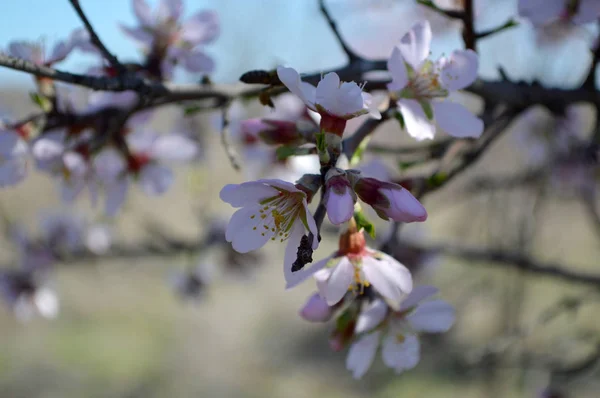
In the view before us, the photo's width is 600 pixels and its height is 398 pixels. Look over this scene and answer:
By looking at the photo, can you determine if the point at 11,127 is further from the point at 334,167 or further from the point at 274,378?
the point at 274,378

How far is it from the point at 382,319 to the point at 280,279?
693 cm

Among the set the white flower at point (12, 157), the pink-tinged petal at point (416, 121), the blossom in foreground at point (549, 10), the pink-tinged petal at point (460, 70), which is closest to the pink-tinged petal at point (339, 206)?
the pink-tinged petal at point (416, 121)

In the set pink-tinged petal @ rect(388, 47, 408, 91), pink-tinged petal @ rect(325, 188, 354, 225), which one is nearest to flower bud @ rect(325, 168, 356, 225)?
pink-tinged petal @ rect(325, 188, 354, 225)

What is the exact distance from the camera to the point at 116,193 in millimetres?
1134

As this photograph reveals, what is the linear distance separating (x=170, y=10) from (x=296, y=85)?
716mm

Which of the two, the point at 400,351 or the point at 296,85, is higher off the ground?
the point at 296,85

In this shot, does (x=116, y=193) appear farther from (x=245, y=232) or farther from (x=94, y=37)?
(x=245, y=232)

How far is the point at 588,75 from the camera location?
891 millimetres

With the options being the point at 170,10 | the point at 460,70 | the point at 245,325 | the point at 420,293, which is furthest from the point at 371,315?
the point at 245,325

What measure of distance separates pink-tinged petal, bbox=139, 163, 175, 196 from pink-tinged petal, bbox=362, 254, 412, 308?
760 millimetres

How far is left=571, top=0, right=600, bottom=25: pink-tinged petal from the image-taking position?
0.83 meters

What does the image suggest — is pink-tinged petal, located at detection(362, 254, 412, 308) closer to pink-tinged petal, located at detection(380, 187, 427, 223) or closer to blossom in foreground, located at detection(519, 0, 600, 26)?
pink-tinged petal, located at detection(380, 187, 427, 223)

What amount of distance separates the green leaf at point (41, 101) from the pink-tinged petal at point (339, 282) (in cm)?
67

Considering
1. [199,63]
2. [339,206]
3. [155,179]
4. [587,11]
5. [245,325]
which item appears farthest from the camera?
[245,325]
